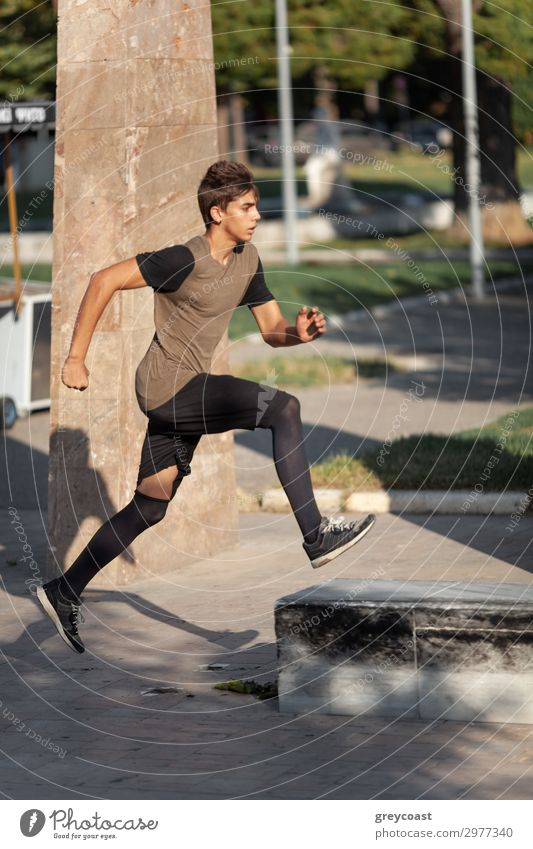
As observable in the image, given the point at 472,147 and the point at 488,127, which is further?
the point at 488,127

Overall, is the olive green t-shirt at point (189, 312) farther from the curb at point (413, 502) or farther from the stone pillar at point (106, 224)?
the curb at point (413, 502)

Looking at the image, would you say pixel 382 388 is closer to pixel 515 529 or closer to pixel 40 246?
pixel 515 529

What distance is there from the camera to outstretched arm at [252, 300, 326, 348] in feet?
21.2

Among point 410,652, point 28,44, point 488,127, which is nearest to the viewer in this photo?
point 410,652

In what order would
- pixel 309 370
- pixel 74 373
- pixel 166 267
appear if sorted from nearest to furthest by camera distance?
pixel 74 373 < pixel 166 267 < pixel 309 370

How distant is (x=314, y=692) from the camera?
6.24 meters

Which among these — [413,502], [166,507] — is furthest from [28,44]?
[166,507]

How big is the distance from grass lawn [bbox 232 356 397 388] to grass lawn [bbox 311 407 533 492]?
4476 mm

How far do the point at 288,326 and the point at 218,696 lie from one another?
159 centimetres

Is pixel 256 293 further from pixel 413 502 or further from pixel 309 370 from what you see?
pixel 309 370

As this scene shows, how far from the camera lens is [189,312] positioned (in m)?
6.68

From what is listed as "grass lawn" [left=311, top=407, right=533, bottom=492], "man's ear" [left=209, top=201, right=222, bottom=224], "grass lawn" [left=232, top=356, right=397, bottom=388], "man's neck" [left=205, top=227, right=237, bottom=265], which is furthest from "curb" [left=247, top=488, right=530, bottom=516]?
"grass lawn" [left=232, top=356, right=397, bottom=388]

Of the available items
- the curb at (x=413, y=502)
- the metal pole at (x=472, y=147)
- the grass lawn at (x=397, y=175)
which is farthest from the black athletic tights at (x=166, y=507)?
the grass lawn at (x=397, y=175)
